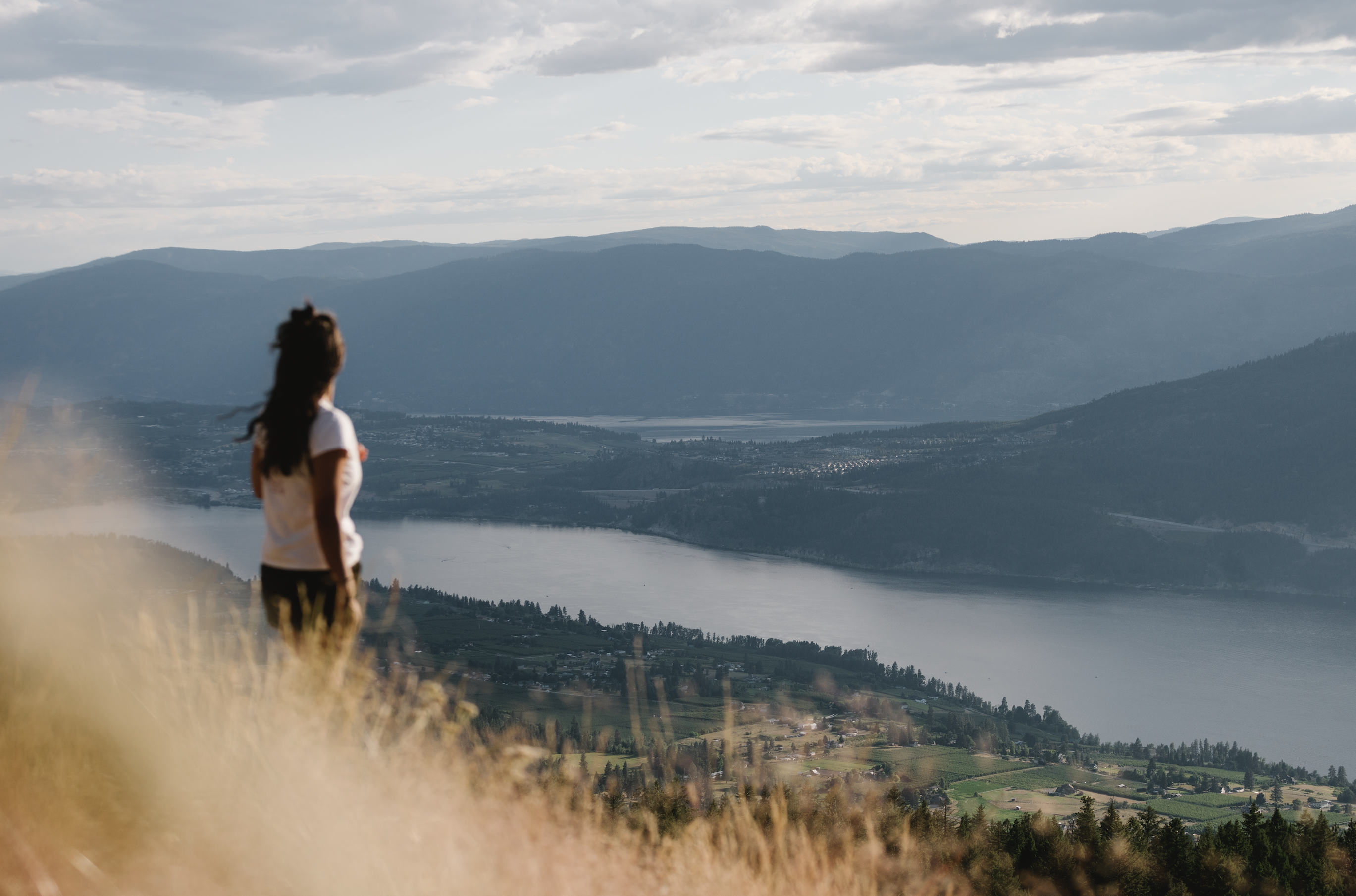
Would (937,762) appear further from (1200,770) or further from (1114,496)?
(1114,496)

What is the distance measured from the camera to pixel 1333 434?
142m

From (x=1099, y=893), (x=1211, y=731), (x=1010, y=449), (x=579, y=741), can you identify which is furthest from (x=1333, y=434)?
(x=1099, y=893)

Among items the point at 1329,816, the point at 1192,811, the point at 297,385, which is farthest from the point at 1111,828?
the point at 1329,816

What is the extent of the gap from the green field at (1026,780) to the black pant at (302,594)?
42903 millimetres

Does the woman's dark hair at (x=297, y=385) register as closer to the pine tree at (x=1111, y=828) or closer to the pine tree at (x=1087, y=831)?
the pine tree at (x=1087, y=831)

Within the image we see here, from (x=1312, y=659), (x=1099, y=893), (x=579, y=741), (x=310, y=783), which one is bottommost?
(x=1312, y=659)

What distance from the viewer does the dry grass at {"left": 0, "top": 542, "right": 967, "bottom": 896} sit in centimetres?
419

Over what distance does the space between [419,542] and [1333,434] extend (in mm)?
106152

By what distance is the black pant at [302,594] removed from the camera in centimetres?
485

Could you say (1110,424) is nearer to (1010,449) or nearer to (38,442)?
(1010,449)

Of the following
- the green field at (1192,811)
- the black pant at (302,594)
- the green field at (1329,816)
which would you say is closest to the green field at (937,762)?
the green field at (1192,811)

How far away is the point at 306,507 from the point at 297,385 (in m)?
0.49

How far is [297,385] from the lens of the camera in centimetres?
476

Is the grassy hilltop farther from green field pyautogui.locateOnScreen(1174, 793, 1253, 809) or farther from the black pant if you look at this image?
green field pyautogui.locateOnScreen(1174, 793, 1253, 809)
